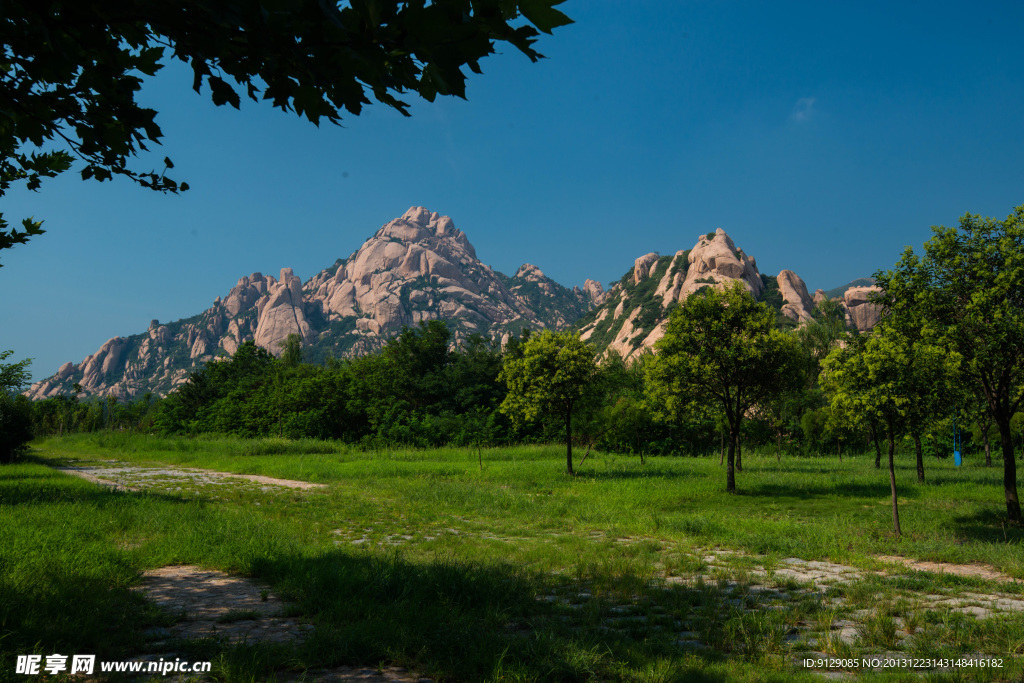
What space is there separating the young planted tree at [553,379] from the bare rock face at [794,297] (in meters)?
90.4

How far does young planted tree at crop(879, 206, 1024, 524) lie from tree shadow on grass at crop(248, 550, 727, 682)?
10491 millimetres

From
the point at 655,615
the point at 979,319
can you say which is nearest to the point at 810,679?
the point at 655,615

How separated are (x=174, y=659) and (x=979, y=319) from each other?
14.3 metres

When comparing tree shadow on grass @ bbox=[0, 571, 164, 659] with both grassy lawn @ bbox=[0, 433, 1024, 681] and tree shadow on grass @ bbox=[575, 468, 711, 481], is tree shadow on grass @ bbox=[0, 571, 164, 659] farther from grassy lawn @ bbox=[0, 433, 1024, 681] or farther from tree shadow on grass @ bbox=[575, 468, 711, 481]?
tree shadow on grass @ bbox=[575, 468, 711, 481]

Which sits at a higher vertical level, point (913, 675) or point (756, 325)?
point (756, 325)

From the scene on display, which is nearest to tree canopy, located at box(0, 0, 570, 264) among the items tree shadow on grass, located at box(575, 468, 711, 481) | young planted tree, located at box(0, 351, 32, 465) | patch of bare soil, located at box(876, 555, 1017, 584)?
patch of bare soil, located at box(876, 555, 1017, 584)

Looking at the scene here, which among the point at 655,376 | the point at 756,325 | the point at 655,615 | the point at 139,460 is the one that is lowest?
the point at 139,460

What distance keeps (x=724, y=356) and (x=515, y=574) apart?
39.8ft

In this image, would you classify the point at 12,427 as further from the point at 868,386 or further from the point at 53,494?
the point at 868,386

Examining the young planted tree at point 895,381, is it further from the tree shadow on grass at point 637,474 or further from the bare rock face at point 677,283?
the bare rock face at point 677,283

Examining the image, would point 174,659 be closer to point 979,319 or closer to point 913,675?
point 913,675

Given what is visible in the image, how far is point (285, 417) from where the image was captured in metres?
41.3

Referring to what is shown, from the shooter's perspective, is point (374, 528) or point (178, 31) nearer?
point (178, 31)

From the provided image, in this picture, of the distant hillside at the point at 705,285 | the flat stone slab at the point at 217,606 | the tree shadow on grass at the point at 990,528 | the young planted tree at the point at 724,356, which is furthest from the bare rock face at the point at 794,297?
the flat stone slab at the point at 217,606
